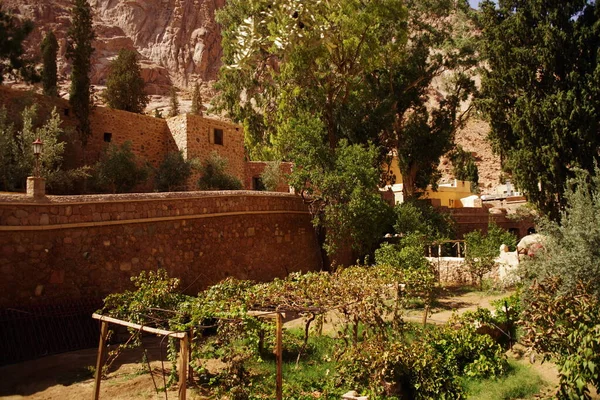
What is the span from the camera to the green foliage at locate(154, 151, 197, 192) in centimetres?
1805

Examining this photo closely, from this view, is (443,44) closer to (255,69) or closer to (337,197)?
(255,69)

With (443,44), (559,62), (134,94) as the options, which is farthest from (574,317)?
(134,94)

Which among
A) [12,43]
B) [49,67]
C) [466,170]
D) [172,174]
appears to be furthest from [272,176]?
[466,170]

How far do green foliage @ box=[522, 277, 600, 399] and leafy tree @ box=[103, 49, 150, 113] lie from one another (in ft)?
75.1

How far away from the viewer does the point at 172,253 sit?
1206cm

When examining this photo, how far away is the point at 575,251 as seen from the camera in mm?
9609

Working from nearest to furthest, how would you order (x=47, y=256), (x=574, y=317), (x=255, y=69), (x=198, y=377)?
1. (x=574, y=317)
2. (x=198, y=377)
3. (x=47, y=256)
4. (x=255, y=69)

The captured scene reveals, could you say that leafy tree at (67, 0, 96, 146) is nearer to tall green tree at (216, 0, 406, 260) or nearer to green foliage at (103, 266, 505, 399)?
tall green tree at (216, 0, 406, 260)

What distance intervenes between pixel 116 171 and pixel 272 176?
6635 mm

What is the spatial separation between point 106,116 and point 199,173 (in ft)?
13.1

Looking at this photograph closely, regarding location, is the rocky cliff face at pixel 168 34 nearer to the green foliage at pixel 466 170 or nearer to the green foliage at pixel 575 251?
the green foliage at pixel 466 170

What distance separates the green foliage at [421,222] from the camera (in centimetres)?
1694

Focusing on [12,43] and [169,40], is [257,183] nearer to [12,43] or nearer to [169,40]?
[12,43]

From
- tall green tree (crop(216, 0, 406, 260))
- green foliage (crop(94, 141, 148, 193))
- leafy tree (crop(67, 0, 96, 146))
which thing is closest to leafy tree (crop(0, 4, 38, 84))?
leafy tree (crop(67, 0, 96, 146))
